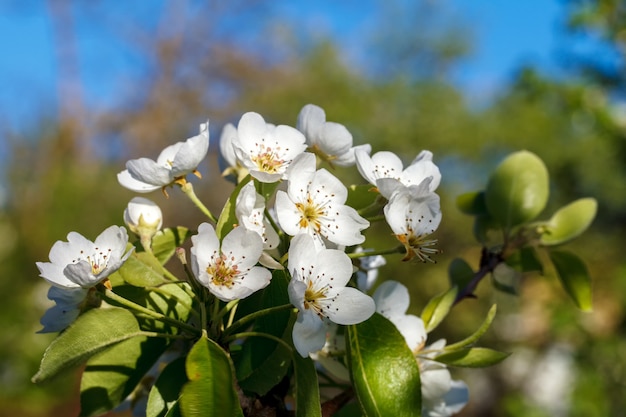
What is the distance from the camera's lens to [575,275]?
0.93 meters

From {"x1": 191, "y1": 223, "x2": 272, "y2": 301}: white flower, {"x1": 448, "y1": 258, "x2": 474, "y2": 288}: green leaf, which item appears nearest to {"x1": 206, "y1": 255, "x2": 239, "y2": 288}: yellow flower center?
{"x1": 191, "y1": 223, "x2": 272, "y2": 301}: white flower

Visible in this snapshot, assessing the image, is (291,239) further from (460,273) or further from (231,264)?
(460,273)

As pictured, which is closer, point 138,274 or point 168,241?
point 138,274

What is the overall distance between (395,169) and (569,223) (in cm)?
32

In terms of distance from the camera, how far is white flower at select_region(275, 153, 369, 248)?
24.0 inches

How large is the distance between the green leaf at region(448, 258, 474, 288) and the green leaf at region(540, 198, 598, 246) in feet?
0.36

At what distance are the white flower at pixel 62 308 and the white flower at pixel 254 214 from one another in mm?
152

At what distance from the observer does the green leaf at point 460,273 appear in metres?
0.89

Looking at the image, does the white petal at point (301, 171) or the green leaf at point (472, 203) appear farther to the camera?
the green leaf at point (472, 203)

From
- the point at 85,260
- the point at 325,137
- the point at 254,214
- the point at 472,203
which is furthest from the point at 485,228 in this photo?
the point at 85,260

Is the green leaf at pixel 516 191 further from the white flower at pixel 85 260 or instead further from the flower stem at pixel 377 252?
the white flower at pixel 85 260

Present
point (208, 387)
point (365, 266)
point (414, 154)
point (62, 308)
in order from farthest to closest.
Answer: point (414, 154) < point (365, 266) < point (62, 308) < point (208, 387)

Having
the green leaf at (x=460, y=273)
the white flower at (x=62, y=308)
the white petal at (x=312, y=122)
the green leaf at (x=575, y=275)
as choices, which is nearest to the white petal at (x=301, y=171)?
the white petal at (x=312, y=122)

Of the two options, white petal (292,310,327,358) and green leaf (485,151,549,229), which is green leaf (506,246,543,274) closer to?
green leaf (485,151,549,229)
